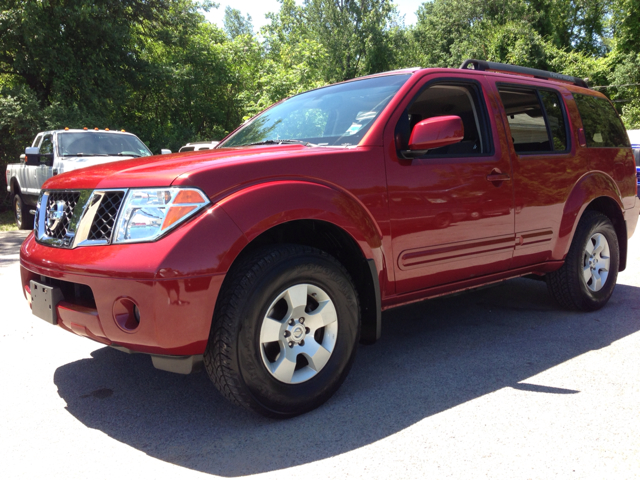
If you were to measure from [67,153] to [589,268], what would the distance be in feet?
28.9

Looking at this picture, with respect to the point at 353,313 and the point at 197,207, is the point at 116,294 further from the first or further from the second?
the point at 353,313

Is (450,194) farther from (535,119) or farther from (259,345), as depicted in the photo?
(259,345)

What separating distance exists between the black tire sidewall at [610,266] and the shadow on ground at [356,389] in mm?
125

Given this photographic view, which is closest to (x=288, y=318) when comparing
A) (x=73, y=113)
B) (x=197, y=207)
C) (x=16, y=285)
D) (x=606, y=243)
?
(x=197, y=207)

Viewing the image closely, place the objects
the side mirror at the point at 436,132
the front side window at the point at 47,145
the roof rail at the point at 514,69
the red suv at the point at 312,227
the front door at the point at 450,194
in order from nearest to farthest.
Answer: the red suv at the point at 312,227, the side mirror at the point at 436,132, the front door at the point at 450,194, the roof rail at the point at 514,69, the front side window at the point at 47,145

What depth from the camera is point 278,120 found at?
13.2 ft

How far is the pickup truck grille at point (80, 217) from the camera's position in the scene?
2672 millimetres

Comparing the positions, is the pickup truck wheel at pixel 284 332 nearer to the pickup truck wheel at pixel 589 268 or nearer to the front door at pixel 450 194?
the front door at pixel 450 194

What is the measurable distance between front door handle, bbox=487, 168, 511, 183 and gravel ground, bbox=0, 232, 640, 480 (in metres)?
1.18

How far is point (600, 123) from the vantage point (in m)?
4.90

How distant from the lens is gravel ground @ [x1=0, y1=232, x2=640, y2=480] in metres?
2.40

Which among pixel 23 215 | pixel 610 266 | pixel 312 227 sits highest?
pixel 312 227

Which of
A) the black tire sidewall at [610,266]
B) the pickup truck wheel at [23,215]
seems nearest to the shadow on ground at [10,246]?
the pickup truck wheel at [23,215]

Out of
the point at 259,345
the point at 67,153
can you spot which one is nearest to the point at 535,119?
the point at 259,345
